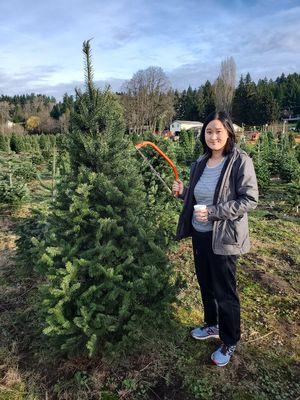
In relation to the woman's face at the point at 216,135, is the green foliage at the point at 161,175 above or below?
below

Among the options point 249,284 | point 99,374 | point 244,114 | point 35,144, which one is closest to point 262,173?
point 249,284

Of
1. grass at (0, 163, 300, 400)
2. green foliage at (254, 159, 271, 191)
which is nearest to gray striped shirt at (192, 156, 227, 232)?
grass at (0, 163, 300, 400)

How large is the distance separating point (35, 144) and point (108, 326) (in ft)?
108

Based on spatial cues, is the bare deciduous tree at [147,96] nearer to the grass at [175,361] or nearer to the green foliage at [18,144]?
the green foliage at [18,144]

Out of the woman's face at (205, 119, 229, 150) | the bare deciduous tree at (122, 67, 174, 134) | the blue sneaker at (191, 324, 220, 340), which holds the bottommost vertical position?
the blue sneaker at (191, 324, 220, 340)

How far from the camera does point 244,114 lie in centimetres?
6191

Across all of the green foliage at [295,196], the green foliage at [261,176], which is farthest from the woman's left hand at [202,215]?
the green foliage at [261,176]

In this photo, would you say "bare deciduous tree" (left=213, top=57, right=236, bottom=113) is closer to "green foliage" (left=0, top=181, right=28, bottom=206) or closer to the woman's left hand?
"green foliage" (left=0, top=181, right=28, bottom=206)

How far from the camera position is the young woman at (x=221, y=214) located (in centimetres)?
279

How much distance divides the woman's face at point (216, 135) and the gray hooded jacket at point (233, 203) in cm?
13

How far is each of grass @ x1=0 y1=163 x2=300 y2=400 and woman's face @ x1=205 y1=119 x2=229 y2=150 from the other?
65.1 inches

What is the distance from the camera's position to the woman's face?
114 inches

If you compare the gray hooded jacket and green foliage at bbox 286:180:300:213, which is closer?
the gray hooded jacket

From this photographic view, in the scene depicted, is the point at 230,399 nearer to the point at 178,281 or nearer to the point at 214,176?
the point at 178,281
